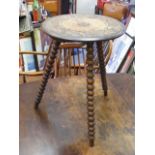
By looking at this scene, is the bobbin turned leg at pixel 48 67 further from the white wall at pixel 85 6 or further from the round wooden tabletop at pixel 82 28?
the white wall at pixel 85 6

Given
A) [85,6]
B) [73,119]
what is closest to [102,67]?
[73,119]

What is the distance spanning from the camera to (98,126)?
1.12 m

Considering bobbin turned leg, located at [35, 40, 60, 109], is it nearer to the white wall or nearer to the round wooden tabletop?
the round wooden tabletop

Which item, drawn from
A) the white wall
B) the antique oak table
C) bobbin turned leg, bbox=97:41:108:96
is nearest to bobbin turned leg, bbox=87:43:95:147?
the antique oak table

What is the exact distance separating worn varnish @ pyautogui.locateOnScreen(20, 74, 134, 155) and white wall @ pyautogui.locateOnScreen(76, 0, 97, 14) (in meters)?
1.50

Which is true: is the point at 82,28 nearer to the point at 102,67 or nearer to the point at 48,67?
the point at 48,67

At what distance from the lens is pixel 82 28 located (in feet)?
3.25

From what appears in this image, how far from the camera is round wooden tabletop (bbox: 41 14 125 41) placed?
35.3 inches
